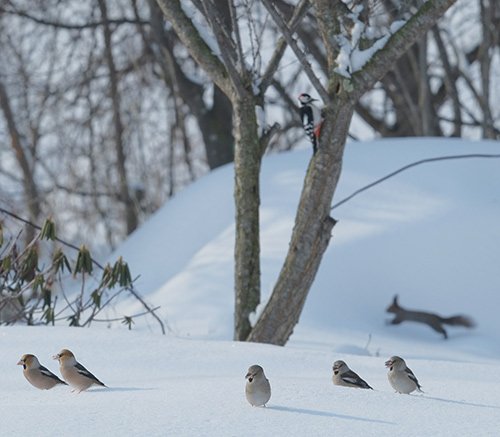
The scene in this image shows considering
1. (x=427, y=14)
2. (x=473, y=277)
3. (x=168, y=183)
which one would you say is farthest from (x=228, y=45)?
(x=168, y=183)

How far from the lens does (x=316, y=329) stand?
10.3 meters

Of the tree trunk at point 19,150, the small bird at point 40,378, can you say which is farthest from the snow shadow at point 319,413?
the tree trunk at point 19,150

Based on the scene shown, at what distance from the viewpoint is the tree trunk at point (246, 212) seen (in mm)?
8945

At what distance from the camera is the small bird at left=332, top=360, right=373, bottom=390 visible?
5.98 m

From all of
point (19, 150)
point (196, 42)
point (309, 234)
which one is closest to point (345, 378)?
point (309, 234)

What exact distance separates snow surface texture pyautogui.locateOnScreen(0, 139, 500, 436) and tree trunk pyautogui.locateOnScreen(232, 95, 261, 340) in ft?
1.16

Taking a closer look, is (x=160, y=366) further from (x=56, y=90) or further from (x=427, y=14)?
(x=56, y=90)

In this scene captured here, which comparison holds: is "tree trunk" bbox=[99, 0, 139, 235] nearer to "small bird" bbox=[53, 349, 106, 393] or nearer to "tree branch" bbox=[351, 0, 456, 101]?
"tree branch" bbox=[351, 0, 456, 101]

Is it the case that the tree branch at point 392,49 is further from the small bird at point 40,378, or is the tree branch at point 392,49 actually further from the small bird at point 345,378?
the small bird at point 40,378

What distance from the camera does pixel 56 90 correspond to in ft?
61.2

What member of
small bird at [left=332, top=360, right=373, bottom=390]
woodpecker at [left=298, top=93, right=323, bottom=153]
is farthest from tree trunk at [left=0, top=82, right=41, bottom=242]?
small bird at [left=332, top=360, right=373, bottom=390]

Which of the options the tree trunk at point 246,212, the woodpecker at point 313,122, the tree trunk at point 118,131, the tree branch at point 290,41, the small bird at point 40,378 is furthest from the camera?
the tree trunk at point 118,131

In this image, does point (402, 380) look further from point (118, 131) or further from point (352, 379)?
point (118, 131)

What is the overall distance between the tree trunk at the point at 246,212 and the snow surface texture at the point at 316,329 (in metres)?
0.35
